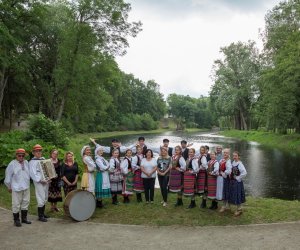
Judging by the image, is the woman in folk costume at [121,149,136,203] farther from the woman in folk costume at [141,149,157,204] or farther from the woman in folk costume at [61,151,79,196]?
the woman in folk costume at [61,151,79,196]

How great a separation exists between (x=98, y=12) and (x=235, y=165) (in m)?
24.5

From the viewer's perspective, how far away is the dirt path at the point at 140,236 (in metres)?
7.97

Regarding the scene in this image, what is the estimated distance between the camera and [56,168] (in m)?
10.8

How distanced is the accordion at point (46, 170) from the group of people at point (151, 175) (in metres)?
0.11

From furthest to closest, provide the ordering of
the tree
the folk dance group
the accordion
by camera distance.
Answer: the tree
the folk dance group
the accordion

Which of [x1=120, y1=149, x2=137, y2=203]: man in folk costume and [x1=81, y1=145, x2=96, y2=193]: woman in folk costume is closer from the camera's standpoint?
[x1=81, y1=145, x2=96, y2=193]: woman in folk costume

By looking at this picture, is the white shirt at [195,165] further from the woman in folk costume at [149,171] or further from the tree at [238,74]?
the tree at [238,74]

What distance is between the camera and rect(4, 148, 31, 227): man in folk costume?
9.30 meters

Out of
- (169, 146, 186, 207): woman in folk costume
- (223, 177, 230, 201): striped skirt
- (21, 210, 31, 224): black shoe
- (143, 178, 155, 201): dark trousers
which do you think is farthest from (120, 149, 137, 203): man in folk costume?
(21, 210, 31, 224): black shoe

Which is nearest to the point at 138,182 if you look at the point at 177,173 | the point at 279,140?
the point at 177,173

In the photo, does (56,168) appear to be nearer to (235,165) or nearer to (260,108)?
(235,165)

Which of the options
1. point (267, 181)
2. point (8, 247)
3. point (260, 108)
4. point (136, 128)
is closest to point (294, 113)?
point (260, 108)

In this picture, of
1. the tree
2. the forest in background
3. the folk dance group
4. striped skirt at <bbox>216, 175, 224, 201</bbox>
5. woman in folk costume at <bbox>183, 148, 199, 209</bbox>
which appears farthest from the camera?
the tree

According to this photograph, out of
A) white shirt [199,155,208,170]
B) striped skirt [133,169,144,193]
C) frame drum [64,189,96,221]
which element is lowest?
frame drum [64,189,96,221]
